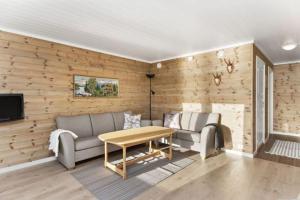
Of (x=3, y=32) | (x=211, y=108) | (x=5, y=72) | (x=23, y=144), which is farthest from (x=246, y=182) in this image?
(x=3, y=32)

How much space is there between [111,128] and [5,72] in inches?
91.1

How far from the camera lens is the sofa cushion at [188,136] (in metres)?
3.73

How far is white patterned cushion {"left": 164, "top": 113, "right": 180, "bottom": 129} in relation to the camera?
444cm

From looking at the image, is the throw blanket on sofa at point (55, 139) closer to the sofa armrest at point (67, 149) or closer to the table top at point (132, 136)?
the sofa armrest at point (67, 149)

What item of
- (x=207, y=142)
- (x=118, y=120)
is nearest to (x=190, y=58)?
(x=207, y=142)

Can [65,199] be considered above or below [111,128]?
below

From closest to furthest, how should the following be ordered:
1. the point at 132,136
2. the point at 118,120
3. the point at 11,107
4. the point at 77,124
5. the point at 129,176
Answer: the point at 129,176 < the point at 11,107 < the point at 132,136 < the point at 77,124 < the point at 118,120

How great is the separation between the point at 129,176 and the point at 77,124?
5.50ft

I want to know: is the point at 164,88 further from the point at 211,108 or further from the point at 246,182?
the point at 246,182

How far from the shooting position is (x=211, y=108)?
4.32 meters

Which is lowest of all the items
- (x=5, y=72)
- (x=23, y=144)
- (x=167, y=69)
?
(x=23, y=144)

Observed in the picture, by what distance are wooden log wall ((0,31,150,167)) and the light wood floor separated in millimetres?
501

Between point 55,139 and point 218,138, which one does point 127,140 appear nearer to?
point 55,139

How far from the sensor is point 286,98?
580 centimetres
